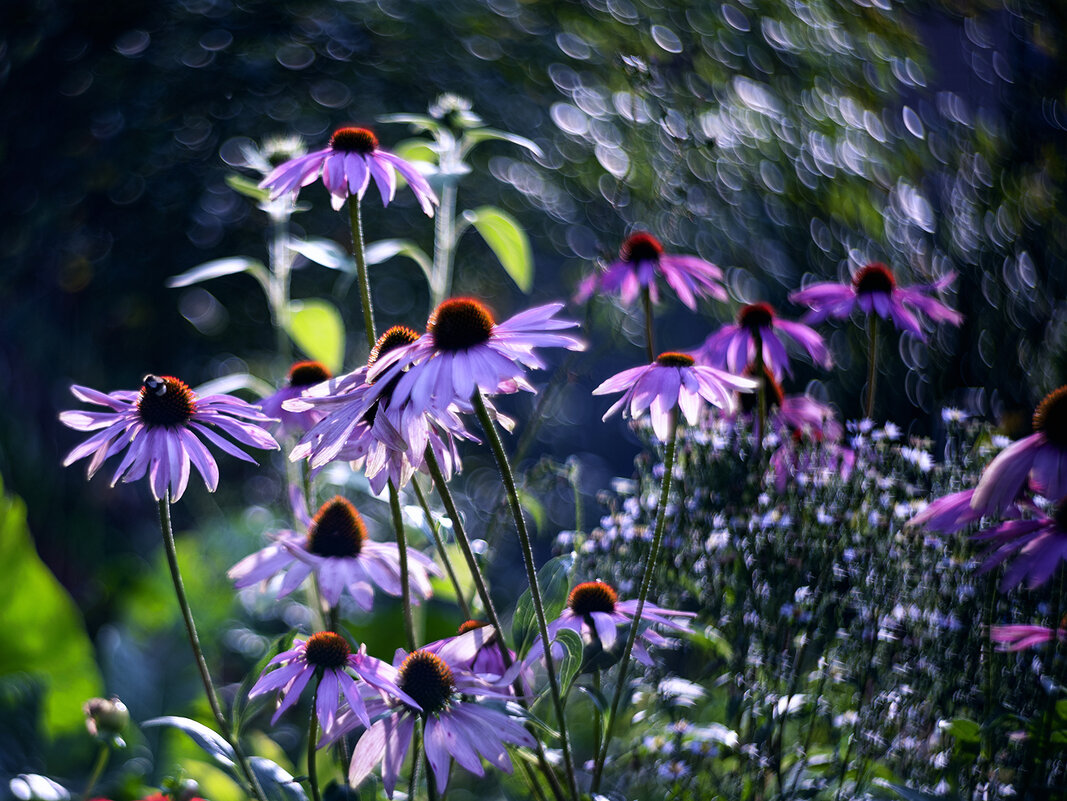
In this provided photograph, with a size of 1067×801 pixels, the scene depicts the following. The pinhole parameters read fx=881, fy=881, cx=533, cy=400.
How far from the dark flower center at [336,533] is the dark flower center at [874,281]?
0.55m

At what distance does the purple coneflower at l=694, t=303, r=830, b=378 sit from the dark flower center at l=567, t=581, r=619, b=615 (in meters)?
0.29

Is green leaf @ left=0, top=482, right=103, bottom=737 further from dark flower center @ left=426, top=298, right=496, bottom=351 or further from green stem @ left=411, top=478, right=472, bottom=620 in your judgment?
dark flower center @ left=426, top=298, right=496, bottom=351

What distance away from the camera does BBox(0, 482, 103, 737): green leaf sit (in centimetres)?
110

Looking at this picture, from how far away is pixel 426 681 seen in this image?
523 mm

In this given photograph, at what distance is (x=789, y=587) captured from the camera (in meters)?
0.67

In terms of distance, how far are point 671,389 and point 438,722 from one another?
0.24m

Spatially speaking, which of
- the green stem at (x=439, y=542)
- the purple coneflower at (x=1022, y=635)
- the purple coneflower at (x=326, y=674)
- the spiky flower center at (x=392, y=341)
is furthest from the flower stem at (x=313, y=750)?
the purple coneflower at (x=1022, y=635)

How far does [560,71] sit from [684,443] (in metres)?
1.63

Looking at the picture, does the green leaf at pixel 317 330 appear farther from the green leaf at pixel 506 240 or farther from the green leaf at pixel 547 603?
the green leaf at pixel 547 603

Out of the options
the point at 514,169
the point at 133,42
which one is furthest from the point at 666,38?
the point at 133,42

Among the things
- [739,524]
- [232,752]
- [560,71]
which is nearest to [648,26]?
[560,71]

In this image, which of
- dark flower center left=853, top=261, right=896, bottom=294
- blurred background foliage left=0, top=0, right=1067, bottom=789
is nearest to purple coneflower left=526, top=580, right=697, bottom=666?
dark flower center left=853, top=261, right=896, bottom=294

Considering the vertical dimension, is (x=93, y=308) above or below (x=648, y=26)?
below

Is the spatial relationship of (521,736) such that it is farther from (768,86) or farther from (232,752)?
(768,86)
